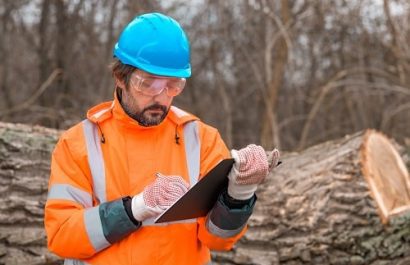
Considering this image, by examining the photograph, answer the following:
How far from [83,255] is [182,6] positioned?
6797mm

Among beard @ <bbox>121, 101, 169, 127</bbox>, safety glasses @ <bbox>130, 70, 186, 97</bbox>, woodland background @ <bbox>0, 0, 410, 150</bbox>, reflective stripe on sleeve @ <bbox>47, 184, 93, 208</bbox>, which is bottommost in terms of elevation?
woodland background @ <bbox>0, 0, 410, 150</bbox>

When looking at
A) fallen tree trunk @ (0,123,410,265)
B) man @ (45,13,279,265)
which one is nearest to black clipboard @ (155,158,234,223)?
man @ (45,13,279,265)

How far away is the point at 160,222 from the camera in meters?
2.45

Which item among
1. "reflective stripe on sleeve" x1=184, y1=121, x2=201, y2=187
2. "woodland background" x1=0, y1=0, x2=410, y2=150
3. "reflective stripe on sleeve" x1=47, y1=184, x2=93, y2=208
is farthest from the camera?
"woodland background" x1=0, y1=0, x2=410, y2=150

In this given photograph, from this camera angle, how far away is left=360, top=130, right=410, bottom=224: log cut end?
4.02 metres

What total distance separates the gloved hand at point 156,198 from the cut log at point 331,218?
169 centimetres

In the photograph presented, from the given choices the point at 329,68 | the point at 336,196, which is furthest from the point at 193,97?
the point at 336,196

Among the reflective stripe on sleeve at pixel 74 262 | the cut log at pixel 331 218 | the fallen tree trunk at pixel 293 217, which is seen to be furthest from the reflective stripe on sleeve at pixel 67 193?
the cut log at pixel 331 218

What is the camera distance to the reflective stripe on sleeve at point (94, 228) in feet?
7.99

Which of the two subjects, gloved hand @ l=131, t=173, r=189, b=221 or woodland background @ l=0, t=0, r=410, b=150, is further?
woodland background @ l=0, t=0, r=410, b=150

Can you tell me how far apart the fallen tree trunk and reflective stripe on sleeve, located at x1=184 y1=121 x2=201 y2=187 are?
4.88 feet

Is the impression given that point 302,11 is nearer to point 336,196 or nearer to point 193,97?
point 193,97

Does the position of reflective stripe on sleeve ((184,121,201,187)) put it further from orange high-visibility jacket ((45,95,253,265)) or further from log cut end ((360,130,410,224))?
log cut end ((360,130,410,224))

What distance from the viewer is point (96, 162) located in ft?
8.36
